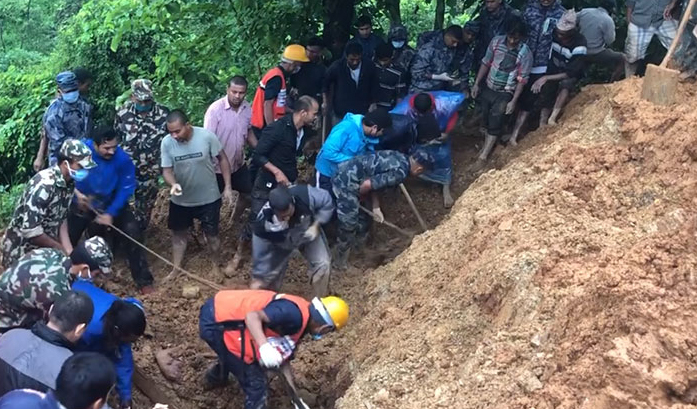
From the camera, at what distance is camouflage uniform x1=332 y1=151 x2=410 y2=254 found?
6.04m

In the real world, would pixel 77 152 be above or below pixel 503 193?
above

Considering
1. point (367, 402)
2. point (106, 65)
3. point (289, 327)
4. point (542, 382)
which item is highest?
point (542, 382)

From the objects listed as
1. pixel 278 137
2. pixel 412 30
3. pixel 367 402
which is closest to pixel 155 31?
pixel 412 30

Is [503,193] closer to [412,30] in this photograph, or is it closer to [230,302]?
[230,302]

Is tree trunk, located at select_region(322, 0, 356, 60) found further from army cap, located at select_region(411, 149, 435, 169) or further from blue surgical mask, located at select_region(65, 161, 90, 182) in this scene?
blue surgical mask, located at select_region(65, 161, 90, 182)

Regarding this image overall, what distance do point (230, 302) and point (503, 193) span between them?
2363 millimetres

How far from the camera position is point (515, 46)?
6.96 m

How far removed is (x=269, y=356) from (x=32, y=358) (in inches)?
51.9

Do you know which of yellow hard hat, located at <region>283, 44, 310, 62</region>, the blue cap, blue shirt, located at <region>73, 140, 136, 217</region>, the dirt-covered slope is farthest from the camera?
yellow hard hat, located at <region>283, 44, 310, 62</region>

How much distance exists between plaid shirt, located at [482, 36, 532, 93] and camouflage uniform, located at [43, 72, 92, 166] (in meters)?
4.16

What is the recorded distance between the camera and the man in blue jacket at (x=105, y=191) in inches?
226

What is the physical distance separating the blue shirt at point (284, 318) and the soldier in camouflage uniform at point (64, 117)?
359 centimetres

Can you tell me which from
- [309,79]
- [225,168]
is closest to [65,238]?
[225,168]

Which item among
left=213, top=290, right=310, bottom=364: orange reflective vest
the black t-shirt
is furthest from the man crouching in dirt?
the black t-shirt
